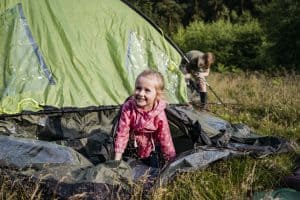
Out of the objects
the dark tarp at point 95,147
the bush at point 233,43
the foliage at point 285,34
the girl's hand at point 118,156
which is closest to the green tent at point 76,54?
the dark tarp at point 95,147

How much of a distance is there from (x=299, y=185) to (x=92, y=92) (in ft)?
8.85

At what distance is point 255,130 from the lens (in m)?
6.25

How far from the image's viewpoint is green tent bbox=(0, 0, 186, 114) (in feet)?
17.0

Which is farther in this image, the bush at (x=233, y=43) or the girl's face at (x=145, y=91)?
the bush at (x=233, y=43)

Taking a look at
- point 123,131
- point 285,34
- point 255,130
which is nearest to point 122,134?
point 123,131

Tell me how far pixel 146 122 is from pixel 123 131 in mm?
213

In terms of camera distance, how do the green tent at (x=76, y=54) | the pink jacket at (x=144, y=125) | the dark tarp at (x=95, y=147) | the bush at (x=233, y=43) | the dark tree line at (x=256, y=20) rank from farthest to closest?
the bush at (x=233, y=43), the dark tree line at (x=256, y=20), the green tent at (x=76, y=54), the pink jacket at (x=144, y=125), the dark tarp at (x=95, y=147)

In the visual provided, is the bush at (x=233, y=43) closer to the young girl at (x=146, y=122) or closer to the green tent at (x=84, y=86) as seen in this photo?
the green tent at (x=84, y=86)

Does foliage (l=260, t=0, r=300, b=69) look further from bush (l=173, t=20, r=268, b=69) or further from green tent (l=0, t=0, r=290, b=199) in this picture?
green tent (l=0, t=0, r=290, b=199)

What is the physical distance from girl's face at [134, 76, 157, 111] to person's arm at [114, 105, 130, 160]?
0.15 metres

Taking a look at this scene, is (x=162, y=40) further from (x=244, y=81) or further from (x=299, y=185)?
(x=244, y=81)

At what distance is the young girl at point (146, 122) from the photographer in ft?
13.2

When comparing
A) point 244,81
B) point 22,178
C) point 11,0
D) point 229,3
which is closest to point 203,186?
point 22,178

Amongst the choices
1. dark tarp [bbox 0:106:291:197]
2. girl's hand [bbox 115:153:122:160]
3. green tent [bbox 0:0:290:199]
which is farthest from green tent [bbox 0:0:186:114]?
girl's hand [bbox 115:153:122:160]
